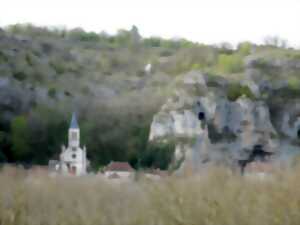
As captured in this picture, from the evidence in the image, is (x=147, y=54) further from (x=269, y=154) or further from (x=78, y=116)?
(x=269, y=154)

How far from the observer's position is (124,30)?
3538 inches

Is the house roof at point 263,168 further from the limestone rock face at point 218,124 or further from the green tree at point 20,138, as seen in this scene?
the green tree at point 20,138

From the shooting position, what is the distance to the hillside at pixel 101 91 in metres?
40.7

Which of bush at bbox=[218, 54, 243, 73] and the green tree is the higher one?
bush at bbox=[218, 54, 243, 73]

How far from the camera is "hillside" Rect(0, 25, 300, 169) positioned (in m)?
40.7

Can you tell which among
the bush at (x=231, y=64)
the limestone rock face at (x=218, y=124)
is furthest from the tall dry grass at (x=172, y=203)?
the bush at (x=231, y=64)

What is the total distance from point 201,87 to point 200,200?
28.4 m

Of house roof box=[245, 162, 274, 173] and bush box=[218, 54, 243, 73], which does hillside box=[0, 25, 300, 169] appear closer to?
bush box=[218, 54, 243, 73]

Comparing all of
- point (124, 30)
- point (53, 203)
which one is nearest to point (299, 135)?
point (53, 203)

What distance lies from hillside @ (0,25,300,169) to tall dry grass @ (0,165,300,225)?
20.5 m

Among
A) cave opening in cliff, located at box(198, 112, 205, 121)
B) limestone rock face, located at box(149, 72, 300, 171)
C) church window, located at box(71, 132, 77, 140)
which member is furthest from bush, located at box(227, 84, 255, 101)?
church window, located at box(71, 132, 77, 140)

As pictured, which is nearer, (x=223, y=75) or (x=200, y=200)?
(x=200, y=200)

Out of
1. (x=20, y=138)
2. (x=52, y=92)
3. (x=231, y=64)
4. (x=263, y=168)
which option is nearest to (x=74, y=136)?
(x=20, y=138)

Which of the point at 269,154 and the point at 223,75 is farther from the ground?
the point at 223,75
